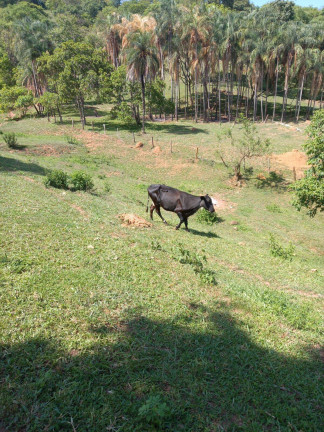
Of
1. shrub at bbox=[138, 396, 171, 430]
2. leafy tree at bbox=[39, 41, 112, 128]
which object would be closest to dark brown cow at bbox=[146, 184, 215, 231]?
shrub at bbox=[138, 396, 171, 430]

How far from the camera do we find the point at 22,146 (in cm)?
2706

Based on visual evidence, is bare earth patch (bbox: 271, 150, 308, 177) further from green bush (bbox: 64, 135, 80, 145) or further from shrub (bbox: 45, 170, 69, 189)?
shrub (bbox: 45, 170, 69, 189)

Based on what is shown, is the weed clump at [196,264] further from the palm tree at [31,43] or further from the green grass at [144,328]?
the palm tree at [31,43]

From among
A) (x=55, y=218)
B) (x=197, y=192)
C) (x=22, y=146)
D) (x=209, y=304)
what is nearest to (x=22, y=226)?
(x=55, y=218)

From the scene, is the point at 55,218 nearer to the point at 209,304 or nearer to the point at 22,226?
the point at 22,226

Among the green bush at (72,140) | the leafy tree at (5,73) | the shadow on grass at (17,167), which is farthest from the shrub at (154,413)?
the leafy tree at (5,73)

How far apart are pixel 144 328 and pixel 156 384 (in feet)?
4.23

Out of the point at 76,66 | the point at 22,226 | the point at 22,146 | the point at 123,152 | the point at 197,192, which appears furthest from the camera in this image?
the point at 76,66

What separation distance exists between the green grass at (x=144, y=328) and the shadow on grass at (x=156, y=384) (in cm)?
2

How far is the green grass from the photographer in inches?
156

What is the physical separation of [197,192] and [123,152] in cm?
1169

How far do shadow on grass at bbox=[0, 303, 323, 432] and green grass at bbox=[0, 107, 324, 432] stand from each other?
0.02 m

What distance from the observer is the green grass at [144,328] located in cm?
397

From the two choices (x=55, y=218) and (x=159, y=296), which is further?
(x=55, y=218)
